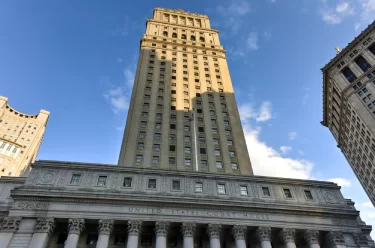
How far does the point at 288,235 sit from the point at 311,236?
108 inches

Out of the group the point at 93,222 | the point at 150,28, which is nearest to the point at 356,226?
the point at 93,222

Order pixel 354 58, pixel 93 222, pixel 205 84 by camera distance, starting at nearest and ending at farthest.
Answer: pixel 93 222, pixel 205 84, pixel 354 58

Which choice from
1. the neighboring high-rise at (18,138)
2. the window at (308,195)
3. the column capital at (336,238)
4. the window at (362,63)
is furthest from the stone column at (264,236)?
the neighboring high-rise at (18,138)

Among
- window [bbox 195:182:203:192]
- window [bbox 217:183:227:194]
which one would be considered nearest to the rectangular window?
window [bbox 217:183:227:194]

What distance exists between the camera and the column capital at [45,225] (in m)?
26.3

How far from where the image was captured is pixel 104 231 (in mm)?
27094

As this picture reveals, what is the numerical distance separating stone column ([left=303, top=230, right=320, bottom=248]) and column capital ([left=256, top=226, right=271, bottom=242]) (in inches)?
173

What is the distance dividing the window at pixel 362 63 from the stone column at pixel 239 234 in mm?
54199

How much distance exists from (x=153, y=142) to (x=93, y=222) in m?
19.1

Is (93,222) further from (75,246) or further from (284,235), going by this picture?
(284,235)

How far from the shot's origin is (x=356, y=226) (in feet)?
104

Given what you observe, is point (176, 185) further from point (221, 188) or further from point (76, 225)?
point (76, 225)

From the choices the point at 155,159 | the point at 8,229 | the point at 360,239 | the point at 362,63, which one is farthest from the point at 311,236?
the point at 362,63

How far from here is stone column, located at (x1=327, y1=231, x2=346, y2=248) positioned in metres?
29.6
